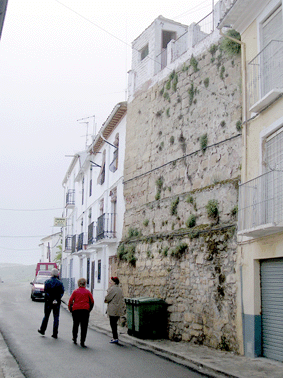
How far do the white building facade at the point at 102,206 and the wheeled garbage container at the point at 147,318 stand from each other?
5.84 meters

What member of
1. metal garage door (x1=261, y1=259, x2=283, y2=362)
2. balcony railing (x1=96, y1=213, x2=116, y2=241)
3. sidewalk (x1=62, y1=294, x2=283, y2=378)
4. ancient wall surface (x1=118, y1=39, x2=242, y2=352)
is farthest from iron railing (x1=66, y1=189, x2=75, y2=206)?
metal garage door (x1=261, y1=259, x2=283, y2=362)

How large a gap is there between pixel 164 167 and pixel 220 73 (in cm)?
360

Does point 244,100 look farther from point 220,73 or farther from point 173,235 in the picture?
point 173,235

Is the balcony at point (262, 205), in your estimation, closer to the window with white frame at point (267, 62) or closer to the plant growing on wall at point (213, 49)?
the window with white frame at point (267, 62)

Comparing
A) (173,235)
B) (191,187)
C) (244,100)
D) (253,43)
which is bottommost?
(173,235)

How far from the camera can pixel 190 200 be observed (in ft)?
41.8

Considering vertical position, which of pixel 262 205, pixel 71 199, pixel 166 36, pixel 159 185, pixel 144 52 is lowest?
pixel 262 205

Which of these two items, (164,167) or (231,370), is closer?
(231,370)

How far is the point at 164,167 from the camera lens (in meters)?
14.8

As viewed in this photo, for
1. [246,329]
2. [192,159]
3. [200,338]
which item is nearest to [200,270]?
[200,338]

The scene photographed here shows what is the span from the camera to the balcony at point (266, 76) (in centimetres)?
939

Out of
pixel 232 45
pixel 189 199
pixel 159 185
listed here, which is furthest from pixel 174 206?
pixel 232 45

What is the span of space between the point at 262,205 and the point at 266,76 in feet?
9.23

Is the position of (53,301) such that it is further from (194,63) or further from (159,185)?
(194,63)
